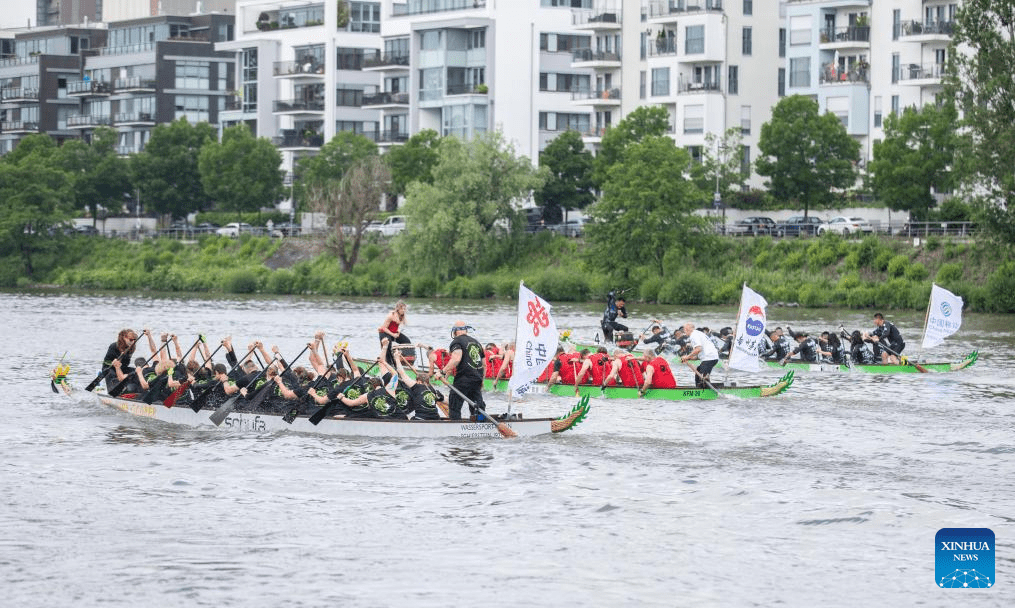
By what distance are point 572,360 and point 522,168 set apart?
53.1m

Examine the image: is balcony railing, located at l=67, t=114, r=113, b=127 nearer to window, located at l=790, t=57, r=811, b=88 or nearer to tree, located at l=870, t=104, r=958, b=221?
window, located at l=790, t=57, r=811, b=88

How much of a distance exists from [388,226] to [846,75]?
31.8 metres

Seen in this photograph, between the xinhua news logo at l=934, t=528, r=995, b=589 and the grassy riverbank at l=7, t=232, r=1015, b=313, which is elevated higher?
the grassy riverbank at l=7, t=232, r=1015, b=313

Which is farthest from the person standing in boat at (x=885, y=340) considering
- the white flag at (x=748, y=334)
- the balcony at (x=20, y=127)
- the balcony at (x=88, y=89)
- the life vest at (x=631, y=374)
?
the balcony at (x=20, y=127)

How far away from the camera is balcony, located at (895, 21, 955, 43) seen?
308ft

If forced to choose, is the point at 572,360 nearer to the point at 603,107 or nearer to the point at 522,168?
the point at 522,168

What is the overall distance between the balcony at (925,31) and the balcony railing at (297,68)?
56514 mm

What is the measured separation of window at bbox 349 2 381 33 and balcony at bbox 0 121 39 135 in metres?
48.6

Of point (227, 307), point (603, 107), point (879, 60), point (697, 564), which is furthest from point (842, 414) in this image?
point (603, 107)

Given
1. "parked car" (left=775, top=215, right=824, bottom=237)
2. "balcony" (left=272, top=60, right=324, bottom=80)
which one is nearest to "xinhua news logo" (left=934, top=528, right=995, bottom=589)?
Result: "parked car" (left=775, top=215, right=824, bottom=237)

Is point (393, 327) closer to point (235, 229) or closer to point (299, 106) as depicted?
point (235, 229)

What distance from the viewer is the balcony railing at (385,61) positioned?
124 meters

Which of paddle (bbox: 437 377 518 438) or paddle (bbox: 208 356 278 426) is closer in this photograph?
paddle (bbox: 437 377 518 438)

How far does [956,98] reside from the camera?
67.1 m
